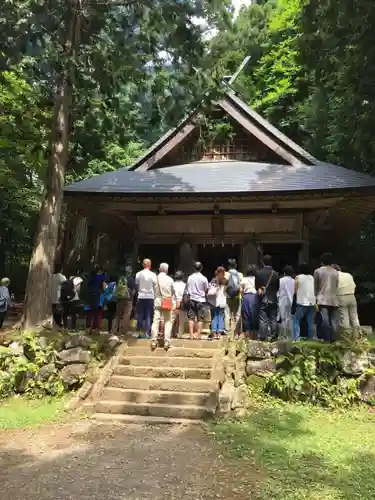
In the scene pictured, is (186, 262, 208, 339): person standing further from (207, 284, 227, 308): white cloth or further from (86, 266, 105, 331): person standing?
(86, 266, 105, 331): person standing

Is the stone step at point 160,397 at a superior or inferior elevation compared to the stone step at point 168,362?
inferior

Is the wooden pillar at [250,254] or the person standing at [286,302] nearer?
the person standing at [286,302]

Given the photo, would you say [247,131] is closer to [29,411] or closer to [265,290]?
[265,290]

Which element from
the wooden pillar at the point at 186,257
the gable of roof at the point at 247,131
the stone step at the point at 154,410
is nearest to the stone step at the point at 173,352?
the stone step at the point at 154,410

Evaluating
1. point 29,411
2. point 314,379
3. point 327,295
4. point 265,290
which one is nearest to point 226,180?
point 265,290

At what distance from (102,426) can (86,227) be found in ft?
44.7

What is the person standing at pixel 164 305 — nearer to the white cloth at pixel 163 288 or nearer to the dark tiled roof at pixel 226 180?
the white cloth at pixel 163 288

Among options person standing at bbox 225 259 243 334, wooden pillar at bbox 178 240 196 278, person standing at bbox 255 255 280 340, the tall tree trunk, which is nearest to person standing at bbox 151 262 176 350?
person standing at bbox 225 259 243 334

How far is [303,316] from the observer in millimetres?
8516

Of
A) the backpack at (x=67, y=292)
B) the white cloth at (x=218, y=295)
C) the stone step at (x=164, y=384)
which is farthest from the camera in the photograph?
the backpack at (x=67, y=292)

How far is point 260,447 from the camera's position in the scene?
555 centimetres

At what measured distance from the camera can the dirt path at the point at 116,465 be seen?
4414 millimetres

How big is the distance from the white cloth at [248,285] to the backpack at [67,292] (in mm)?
3981

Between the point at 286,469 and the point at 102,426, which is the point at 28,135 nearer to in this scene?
the point at 102,426
